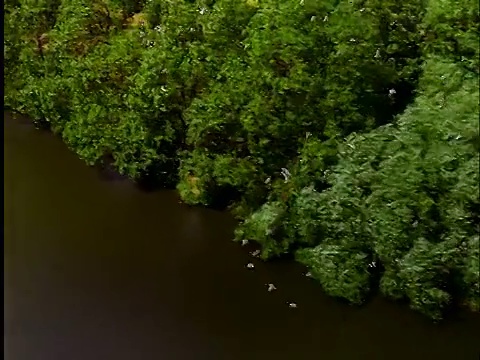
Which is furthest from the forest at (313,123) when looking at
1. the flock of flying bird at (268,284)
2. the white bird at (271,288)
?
the white bird at (271,288)

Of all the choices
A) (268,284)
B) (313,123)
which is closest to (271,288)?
(268,284)

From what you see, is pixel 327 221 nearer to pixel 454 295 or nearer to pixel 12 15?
pixel 454 295

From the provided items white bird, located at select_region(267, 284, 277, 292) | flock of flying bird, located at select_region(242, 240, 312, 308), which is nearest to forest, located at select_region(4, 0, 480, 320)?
flock of flying bird, located at select_region(242, 240, 312, 308)

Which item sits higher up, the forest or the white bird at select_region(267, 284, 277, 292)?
the forest

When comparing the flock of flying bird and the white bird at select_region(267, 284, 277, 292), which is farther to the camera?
the white bird at select_region(267, 284, 277, 292)

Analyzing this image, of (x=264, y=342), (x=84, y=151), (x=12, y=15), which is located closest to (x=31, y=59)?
(x=12, y=15)

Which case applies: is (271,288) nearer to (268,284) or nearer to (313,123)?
(268,284)

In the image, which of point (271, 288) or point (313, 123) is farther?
point (313, 123)

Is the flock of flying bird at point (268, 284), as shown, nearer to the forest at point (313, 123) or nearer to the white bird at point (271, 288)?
the white bird at point (271, 288)

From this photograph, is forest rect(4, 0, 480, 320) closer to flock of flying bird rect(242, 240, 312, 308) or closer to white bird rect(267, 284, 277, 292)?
flock of flying bird rect(242, 240, 312, 308)
